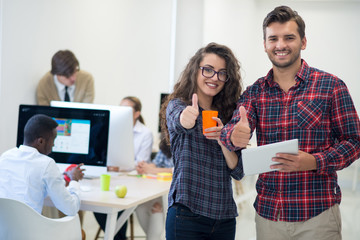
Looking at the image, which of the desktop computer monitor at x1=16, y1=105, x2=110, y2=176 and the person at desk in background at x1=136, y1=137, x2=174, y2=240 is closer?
the desktop computer monitor at x1=16, y1=105, x2=110, y2=176

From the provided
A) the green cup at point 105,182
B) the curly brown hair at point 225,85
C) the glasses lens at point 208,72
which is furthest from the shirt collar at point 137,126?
the glasses lens at point 208,72

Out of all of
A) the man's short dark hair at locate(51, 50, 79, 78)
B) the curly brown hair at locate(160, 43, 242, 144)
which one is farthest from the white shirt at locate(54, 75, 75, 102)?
the curly brown hair at locate(160, 43, 242, 144)

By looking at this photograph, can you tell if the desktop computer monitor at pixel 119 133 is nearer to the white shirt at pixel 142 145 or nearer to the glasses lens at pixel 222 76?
the white shirt at pixel 142 145

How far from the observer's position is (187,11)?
646 centimetres

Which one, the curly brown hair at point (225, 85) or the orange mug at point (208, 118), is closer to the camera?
the orange mug at point (208, 118)

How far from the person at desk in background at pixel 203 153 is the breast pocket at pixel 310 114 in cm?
22

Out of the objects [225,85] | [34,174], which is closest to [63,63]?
[34,174]

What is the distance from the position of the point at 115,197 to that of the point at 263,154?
125cm

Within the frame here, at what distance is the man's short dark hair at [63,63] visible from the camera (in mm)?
4582

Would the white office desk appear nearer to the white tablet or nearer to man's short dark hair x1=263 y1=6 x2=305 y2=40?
the white tablet

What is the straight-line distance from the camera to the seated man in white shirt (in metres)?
2.23

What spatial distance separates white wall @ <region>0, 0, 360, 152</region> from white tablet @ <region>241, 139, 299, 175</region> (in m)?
2.35

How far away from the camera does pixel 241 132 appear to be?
67.2 inches

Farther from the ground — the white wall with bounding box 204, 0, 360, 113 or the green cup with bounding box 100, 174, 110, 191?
the white wall with bounding box 204, 0, 360, 113
